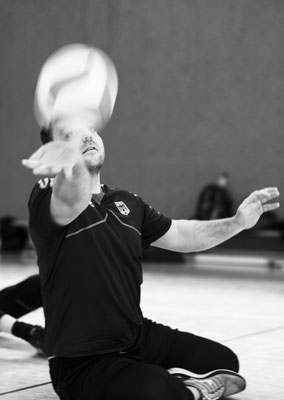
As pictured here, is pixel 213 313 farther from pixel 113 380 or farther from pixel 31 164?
pixel 31 164

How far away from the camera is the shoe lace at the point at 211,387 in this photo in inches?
114

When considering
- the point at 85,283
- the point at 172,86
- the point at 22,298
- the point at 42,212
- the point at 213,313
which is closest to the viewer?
the point at 42,212

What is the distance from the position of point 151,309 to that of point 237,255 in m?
5.03

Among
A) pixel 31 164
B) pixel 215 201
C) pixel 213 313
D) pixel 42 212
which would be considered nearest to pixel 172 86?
pixel 215 201

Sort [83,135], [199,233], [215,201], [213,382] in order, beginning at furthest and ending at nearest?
1. [215,201]
2. [199,233]
3. [213,382]
4. [83,135]

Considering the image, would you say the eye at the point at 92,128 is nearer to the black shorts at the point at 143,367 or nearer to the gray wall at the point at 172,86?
the black shorts at the point at 143,367

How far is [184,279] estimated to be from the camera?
338 inches

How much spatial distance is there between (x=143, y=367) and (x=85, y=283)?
37 cm

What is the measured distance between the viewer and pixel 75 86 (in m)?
2.92

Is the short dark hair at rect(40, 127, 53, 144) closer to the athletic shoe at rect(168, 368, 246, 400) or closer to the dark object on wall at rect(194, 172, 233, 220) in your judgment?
the athletic shoe at rect(168, 368, 246, 400)

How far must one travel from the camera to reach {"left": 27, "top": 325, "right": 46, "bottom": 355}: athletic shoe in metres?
4.08

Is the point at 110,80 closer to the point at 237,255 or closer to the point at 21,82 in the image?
the point at 237,255

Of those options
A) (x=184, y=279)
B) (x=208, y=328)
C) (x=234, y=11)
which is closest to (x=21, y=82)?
(x=234, y=11)

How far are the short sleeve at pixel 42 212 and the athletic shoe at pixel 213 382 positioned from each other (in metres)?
0.79
